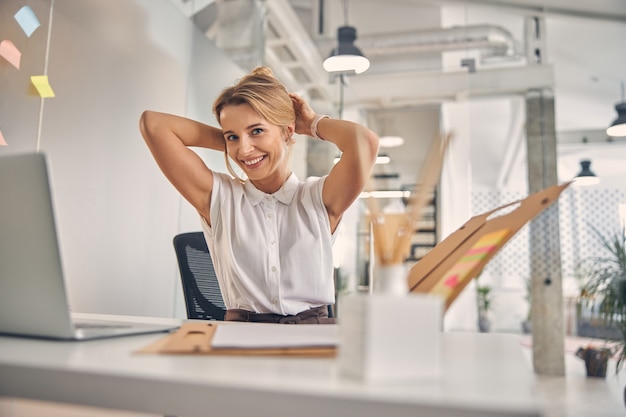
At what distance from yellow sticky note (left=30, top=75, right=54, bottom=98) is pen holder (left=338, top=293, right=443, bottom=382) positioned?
224cm

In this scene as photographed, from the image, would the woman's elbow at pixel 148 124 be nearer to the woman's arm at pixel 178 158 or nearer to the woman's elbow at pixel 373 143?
the woman's arm at pixel 178 158

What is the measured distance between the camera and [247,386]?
0.47 meters

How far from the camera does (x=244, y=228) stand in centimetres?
152

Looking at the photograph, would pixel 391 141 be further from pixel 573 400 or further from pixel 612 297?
pixel 573 400

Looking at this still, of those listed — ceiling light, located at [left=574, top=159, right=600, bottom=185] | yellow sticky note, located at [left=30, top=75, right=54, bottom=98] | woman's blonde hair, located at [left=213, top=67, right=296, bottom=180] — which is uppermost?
ceiling light, located at [left=574, top=159, right=600, bottom=185]

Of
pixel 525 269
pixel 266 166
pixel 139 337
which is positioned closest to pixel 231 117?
pixel 266 166

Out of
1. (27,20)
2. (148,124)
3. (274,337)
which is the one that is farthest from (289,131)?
(27,20)

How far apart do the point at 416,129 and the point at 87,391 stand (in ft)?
17.2

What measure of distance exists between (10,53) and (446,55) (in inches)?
190

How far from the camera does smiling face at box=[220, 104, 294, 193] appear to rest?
1.49 m

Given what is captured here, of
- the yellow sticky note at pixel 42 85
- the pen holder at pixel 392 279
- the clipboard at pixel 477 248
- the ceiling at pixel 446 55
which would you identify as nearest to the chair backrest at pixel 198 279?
the yellow sticky note at pixel 42 85

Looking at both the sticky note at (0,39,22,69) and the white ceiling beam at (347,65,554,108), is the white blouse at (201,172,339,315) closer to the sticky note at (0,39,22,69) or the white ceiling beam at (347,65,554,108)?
the sticky note at (0,39,22,69)

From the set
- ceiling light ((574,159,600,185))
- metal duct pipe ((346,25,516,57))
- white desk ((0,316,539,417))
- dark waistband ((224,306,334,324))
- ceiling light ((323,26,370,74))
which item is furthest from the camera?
ceiling light ((574,159,600,185))

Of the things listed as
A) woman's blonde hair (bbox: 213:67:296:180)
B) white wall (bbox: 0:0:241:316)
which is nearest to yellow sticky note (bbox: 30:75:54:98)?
white wall (bbox: 0:0:241:316)
